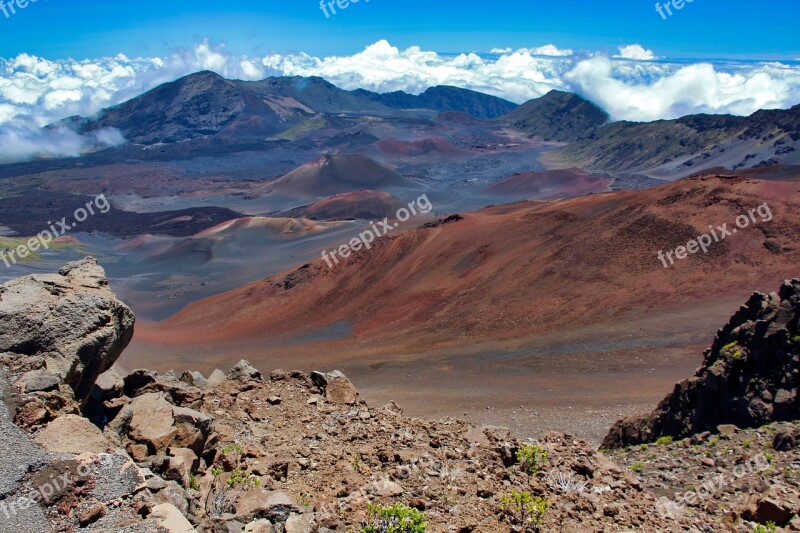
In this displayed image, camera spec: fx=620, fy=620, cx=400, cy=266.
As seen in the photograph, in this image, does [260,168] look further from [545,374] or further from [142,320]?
[545,374]

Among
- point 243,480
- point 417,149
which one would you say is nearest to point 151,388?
point 243,480

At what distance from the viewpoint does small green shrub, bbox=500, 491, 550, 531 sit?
6.81 meters

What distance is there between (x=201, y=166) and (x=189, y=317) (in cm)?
11957

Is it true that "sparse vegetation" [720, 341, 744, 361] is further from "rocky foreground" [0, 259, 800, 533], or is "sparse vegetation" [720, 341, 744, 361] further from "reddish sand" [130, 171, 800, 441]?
"reddish sand" [130, 171, 800, 441]

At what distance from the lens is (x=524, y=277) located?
31.7m

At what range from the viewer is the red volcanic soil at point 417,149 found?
512 feet

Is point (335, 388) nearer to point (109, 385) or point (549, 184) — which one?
point (109, 385)

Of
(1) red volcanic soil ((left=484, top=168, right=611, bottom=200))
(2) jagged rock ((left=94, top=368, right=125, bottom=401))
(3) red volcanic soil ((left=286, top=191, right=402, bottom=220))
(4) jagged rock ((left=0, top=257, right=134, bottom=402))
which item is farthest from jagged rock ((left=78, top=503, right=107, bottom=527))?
(1) red volcanic soil ((left=484, top=168, right=611, bottom=200))

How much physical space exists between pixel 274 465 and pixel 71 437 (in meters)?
2.63

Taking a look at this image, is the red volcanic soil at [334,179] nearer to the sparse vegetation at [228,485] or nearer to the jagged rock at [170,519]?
the sparse vegetation at [228,485]

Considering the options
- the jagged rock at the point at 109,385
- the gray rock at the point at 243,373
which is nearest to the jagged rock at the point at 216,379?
the gray rock at the point at 243,373

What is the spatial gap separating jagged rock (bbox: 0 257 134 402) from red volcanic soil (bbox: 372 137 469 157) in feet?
485

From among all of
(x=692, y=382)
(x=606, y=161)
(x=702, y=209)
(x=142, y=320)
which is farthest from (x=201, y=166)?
(x=692, y=382)

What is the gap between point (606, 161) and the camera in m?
130
